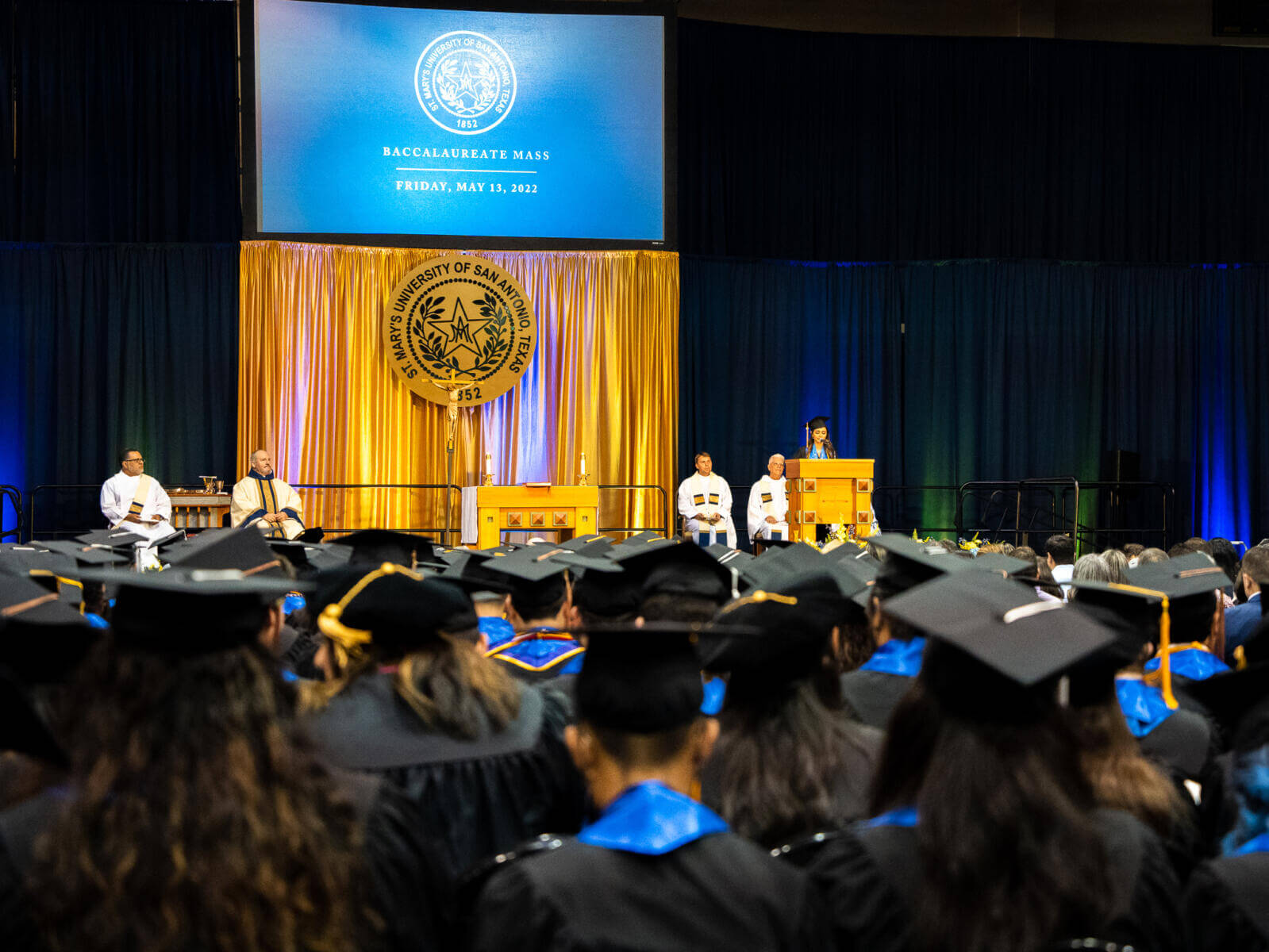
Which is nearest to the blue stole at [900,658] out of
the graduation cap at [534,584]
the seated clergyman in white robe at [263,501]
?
the graduation cap at [534,584]

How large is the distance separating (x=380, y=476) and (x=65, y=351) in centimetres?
409

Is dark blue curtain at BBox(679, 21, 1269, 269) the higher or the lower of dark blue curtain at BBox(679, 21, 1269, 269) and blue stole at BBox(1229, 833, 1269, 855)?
the higher

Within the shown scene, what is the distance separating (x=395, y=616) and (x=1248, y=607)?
3973 millimetres

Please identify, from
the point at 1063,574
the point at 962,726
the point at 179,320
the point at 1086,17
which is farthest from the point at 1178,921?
the point at 1086,17

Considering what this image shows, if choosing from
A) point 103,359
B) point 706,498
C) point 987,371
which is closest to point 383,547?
point 706,498

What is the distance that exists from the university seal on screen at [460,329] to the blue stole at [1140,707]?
457 inches

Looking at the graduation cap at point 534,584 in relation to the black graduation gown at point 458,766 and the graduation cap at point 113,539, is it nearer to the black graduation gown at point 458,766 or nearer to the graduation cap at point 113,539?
the black graduation gown at point 458,766

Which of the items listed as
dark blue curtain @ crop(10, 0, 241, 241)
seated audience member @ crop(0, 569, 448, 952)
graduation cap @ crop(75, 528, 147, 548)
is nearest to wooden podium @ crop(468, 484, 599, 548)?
dark blue curtain @ crop(10, 0, 241, 241)

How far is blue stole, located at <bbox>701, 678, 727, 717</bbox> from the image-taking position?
9.49ft

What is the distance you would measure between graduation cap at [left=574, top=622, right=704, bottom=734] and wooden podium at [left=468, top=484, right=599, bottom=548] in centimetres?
1025

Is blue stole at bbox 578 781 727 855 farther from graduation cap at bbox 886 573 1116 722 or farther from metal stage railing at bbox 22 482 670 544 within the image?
metal stage railing at bbox 22 482 670 544

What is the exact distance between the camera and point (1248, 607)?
15.9ft

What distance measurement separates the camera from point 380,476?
13914mm

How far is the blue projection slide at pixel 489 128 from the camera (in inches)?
519
